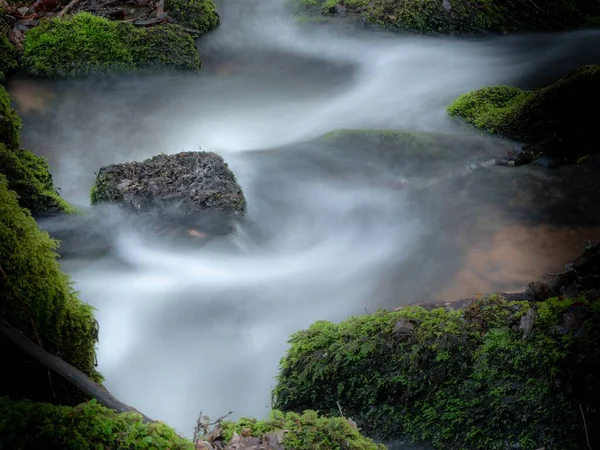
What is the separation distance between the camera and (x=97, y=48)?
29.1 ft

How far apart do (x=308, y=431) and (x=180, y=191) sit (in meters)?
3.56

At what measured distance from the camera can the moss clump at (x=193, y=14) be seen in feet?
32.8

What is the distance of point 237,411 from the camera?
13.4 ft

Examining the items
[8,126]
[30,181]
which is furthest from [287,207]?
[8,126]

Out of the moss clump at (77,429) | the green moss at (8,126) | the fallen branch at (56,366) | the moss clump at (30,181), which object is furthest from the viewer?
the green moss at (8,126)

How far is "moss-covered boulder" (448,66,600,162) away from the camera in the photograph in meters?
6.55

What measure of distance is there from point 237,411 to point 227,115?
5.17 metres

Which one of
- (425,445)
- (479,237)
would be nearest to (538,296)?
(425,445)

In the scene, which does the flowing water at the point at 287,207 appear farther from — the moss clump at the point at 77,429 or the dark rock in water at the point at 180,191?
the moss clump at the point at 77,429

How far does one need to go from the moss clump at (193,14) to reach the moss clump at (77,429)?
28.6 feet

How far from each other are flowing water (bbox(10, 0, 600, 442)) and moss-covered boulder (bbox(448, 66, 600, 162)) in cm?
36

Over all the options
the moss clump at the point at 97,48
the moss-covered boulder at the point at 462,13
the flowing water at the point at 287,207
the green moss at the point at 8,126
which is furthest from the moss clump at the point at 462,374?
the moss-covered boulder at the point at 462,13

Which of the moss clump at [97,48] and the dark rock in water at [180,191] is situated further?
the moss clump at [97,48]

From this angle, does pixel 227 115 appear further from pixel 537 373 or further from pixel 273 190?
pixel 537 373
